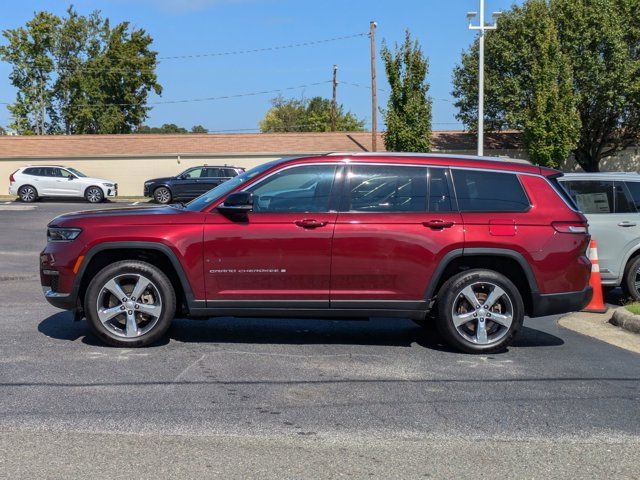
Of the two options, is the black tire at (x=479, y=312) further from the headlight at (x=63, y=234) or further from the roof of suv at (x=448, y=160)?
the headlight at (x=63, y=234)

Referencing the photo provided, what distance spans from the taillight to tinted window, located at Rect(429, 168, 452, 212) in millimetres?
1027

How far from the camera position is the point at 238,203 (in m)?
6.55

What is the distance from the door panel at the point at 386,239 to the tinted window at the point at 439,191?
0.03 ft

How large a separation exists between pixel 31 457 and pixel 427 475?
7.55 feet

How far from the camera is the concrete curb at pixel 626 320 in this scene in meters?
8.27

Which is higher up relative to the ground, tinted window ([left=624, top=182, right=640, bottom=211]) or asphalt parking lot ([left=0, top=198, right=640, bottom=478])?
tinted window ([left=624, top=182, right=640, bottom=211])

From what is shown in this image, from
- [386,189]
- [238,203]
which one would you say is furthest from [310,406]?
[386,189]

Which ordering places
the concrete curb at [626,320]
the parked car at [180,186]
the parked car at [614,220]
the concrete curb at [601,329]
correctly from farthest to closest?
the parked car at [180,186]
the parked car at [614,220]
the concrete curb at [626,320]
the concrete curb at [601,329]

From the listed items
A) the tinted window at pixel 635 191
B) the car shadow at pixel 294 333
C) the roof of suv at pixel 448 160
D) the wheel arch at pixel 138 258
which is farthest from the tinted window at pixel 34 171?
the roof of suv at pixel 448 160

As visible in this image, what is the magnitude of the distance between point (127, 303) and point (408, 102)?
2873 cm

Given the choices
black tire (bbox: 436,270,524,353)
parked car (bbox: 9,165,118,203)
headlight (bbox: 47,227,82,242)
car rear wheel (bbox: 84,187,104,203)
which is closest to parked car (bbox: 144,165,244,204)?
car rear wheel (bbox: 84,187,104,203)

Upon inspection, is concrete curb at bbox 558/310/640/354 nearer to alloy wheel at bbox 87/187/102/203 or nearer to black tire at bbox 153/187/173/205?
black tire at bbox 153/187/173/205

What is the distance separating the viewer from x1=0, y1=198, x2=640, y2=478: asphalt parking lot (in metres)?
4.34

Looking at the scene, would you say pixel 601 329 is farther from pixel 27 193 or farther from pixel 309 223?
pixel 27 193
